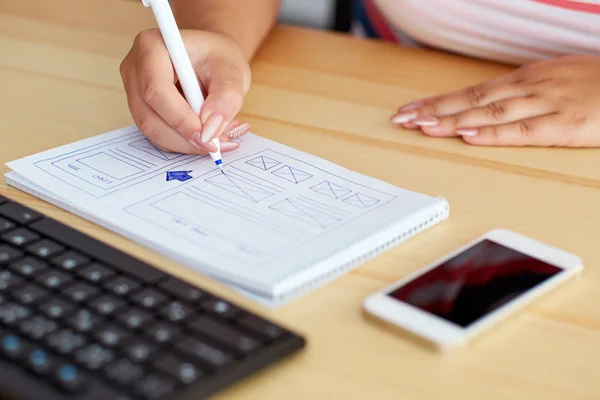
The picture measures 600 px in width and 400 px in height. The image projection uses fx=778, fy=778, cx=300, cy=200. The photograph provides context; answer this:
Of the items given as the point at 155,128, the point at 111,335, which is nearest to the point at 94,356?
the point at 111,335

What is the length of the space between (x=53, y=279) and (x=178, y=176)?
20 cm

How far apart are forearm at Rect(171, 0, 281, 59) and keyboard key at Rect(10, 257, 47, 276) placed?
451 millimetres

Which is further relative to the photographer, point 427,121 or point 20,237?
point 427,121

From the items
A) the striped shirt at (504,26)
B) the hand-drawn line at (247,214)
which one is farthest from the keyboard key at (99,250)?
the striped shirt at (504,26)

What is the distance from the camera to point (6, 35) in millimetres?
998

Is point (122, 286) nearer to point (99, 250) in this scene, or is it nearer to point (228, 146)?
point (99, 250)

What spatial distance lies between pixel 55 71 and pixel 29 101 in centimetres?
9

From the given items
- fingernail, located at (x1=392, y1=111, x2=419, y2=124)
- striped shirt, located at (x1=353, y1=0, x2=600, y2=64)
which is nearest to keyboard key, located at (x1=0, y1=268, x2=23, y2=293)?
fingernail, located at (x1=392, y1=111, x2=419, y2=124)

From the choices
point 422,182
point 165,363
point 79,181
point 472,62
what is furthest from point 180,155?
point 472,62

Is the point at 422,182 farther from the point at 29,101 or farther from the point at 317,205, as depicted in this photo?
the point at 29,101

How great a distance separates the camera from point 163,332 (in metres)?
0.42

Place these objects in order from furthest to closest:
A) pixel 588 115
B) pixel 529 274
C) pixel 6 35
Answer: pixel 6 35 < pixel 588 115 < pixel 529 274

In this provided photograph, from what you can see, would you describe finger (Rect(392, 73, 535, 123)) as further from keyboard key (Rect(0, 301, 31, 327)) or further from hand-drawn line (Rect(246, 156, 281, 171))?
keyboard key (Rect(0, 301, 31, 327))

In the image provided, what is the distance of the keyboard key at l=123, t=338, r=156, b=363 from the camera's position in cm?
40
